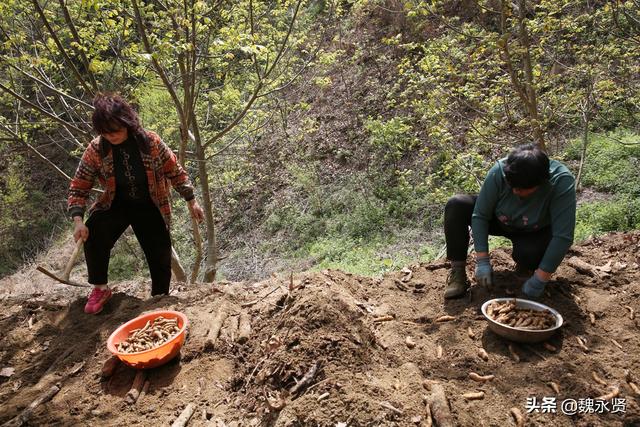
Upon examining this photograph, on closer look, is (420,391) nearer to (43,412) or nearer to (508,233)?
(508,233)

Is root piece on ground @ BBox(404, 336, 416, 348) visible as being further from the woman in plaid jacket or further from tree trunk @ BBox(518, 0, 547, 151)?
tree trunk @ BBox(518, 0, 547, 151)

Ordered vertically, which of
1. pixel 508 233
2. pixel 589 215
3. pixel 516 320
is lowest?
pixel 589 215

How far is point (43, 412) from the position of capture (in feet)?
7.84

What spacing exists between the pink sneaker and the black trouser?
0.09 meters

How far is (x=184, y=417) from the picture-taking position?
221 cm

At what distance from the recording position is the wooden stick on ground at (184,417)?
217cm

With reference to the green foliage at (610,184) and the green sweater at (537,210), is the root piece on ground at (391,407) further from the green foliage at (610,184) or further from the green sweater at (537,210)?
the green foliage at (610,184)

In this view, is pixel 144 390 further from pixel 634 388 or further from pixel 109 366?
pixel 634 388

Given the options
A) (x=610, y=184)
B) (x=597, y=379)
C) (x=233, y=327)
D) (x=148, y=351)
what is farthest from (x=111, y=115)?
(x=610, y=184)

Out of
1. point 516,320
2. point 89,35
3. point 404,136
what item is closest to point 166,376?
point 516,320

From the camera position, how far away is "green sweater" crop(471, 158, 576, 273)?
2717 mm

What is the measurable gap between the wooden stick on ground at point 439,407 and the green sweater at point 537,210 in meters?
1.18

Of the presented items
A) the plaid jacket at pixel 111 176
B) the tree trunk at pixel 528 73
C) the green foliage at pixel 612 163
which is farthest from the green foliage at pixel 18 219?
the green foliage at pixel 612 163

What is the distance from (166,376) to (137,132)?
5.39 feet
